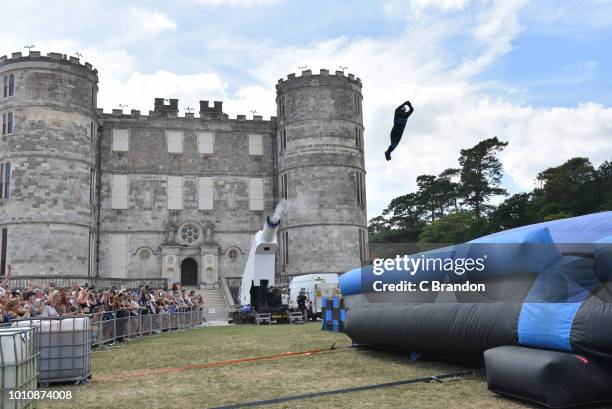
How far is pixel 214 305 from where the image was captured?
37406mm

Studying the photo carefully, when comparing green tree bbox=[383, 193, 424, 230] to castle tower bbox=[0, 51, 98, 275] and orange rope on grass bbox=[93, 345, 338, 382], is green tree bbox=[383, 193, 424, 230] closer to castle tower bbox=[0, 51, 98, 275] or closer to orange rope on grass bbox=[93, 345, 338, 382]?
castle tower bbox=[0, 51, 98, 275]

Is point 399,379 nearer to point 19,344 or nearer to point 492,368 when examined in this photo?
point 492,368

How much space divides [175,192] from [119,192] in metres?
3.89

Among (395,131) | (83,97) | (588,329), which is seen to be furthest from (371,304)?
(83,97)

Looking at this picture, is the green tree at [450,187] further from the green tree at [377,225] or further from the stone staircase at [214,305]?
the stone staircase at [214,305]

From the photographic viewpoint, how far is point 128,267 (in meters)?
41.3

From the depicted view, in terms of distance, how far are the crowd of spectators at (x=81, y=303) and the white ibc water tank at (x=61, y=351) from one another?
5.03 ft

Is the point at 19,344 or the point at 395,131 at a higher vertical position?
the point at 395,131

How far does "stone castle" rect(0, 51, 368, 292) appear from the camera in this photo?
37.4 metres

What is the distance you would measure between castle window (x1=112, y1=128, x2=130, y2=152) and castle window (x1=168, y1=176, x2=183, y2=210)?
3.85 meters

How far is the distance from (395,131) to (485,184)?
57080 millimetres

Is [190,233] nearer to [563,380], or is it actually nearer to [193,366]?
[193,366]

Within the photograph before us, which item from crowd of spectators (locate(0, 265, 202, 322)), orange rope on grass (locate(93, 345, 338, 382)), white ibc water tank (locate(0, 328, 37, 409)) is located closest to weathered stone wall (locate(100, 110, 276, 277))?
crowd of spectators (locate(0, 265, 202, 322))

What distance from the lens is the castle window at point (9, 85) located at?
37.9m
